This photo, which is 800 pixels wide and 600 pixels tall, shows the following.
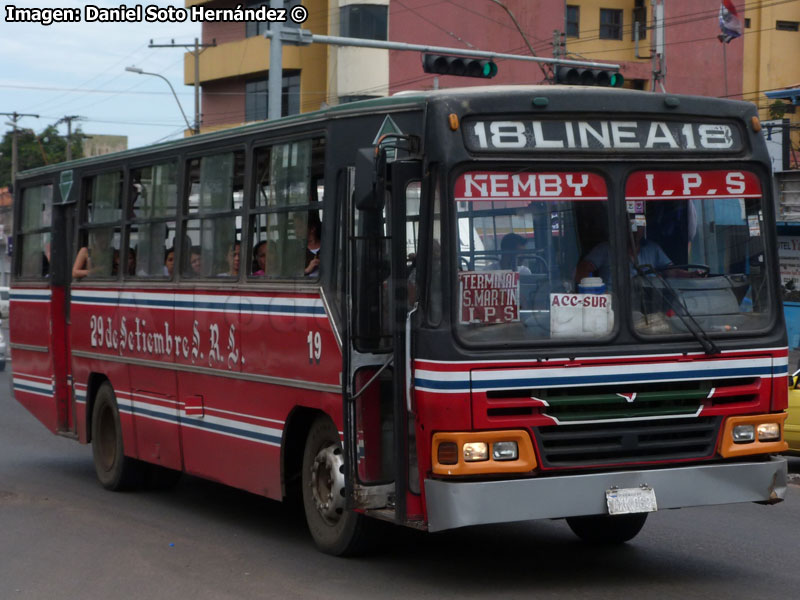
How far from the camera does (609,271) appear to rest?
7.81m

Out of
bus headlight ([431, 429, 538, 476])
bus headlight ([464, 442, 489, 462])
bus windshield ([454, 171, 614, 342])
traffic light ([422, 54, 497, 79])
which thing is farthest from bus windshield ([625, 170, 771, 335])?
traffic light ([422, 54, 497, 79])

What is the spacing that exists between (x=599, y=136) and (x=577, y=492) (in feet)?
6.67

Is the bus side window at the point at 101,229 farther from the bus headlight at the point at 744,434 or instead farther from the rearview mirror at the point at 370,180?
the bus headlight at the point at 744,434

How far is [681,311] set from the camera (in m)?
7.96

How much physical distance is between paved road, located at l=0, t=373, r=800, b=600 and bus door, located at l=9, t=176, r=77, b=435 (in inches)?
76.4

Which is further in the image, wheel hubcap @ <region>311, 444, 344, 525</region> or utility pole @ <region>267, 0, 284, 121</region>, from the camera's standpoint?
utility pole @ <region>267, 0, 284, 121</region>

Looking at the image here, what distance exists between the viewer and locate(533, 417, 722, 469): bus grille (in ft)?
25.0

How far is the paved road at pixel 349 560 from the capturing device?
7.98m

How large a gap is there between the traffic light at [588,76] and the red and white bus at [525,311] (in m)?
12.7

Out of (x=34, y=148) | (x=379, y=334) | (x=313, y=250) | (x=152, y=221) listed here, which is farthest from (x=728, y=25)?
(x=34, y=148)

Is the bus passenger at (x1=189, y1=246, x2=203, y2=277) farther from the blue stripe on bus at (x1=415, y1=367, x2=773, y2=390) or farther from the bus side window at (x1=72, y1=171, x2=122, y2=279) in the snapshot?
the blue stripe on bus at (x1=415, y1=367, x2=773, y2=390)

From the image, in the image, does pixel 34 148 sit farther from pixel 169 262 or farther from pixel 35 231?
pixel 169 262

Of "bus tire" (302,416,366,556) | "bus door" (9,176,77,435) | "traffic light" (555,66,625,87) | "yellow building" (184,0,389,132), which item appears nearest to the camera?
"bus tire" (302,416,366,556)

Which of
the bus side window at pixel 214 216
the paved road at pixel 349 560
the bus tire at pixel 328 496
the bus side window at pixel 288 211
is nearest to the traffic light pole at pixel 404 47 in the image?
the bus side window at pixel 214 216
